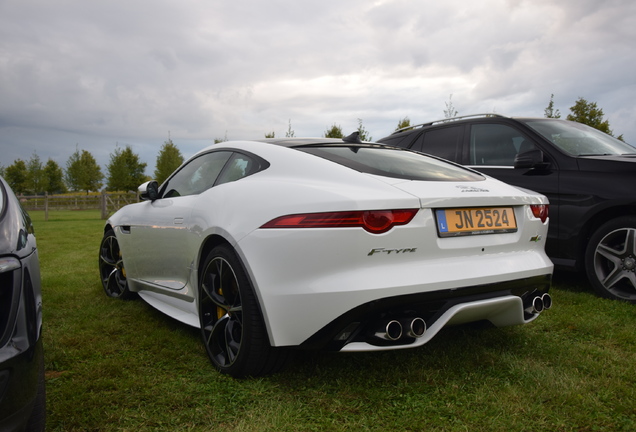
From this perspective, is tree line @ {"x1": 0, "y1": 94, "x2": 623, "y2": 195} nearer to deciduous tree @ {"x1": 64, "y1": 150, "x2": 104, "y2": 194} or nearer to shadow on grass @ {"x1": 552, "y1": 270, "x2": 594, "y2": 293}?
deciduous tree @ {"x1": 64, "y1": 150, "x2": 104, "y2": 194}

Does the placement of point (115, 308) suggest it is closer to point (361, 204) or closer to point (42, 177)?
point (361, 204)

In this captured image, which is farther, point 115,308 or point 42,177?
point 42,177

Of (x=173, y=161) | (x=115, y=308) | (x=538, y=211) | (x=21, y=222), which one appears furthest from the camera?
(x=173, y=161)

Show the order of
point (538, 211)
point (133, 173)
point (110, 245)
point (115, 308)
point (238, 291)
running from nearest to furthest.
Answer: point (238, 291) → point (538, 211) → point (115, 308) → point (110, 245) → point (133, 173)

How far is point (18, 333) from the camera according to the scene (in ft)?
5.82

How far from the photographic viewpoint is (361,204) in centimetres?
240

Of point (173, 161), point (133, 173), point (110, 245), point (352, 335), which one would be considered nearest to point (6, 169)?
point (133, 173)

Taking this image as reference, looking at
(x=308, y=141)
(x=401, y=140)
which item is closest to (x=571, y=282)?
(x=401, y=140)

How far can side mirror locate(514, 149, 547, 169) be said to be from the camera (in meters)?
4.71

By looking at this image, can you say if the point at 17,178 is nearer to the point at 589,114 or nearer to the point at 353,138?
the point at 589,114

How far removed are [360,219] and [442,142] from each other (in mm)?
3945

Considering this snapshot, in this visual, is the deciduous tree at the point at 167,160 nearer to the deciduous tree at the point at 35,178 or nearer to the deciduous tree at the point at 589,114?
the deciduous tree at the point at 35,178

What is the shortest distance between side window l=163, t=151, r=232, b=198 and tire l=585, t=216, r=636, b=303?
10.4ft

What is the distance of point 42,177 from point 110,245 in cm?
5282
